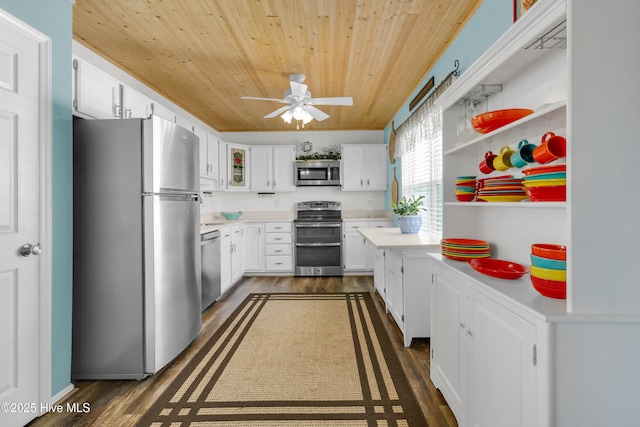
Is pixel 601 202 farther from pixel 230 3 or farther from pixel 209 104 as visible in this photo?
pixel 209 104

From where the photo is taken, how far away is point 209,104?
4.17 meters

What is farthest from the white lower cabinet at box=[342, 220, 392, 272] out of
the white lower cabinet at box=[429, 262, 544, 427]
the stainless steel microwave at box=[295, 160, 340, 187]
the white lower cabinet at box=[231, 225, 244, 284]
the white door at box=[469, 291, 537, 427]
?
the white door at box=[469, 291, 537, 427]

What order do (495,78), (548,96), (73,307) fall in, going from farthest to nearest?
(73,307), (495,78), (548,96)

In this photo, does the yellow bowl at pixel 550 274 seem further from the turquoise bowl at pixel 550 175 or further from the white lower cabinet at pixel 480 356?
the turquoise bowl at pixel 550 175

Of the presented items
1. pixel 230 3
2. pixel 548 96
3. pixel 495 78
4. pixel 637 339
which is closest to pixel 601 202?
pixel 637 339

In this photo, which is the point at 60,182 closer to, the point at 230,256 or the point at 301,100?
the point at 301,100

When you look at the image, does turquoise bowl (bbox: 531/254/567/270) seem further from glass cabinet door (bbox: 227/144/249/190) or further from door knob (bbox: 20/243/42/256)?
glass cabinet door (bbox: 227/144/249/190)

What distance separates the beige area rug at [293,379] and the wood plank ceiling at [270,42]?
251 centimetres

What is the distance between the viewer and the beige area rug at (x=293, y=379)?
1.74 metres

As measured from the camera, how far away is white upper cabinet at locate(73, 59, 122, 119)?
2131 mm

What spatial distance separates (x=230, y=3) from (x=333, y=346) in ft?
8.61

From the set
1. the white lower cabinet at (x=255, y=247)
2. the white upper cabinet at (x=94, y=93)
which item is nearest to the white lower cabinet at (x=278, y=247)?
the white lower cabinet at (x=255, y=247)

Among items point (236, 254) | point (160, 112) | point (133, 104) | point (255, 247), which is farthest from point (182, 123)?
point (255, 247)

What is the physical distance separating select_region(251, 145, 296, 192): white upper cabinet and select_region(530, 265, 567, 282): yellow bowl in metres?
4.38
